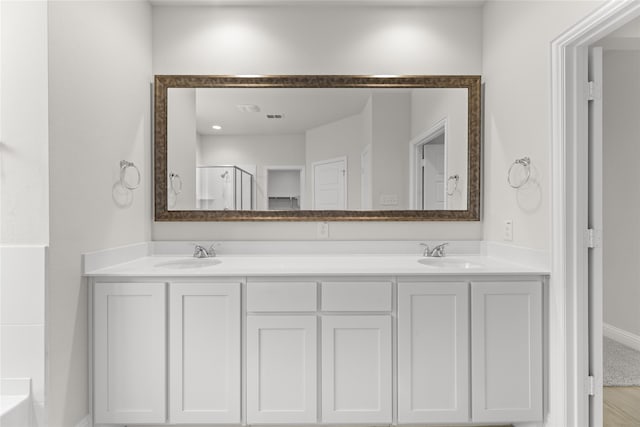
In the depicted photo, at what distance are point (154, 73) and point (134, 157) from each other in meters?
0.62

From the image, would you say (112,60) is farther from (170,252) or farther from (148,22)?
(170,252)

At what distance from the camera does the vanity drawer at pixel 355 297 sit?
1900 mm

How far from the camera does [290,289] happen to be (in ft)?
6.23

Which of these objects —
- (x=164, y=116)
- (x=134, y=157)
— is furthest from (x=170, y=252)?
(x=164, y=116)

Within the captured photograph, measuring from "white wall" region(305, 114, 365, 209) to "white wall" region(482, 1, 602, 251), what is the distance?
84 cm

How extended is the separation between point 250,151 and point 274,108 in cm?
33

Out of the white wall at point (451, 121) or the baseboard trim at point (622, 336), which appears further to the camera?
the baseboard trim at point (622, 336)

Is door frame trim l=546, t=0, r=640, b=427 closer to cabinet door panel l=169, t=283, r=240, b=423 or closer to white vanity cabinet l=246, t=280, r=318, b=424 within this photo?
white vanity cabinet l=246, t=280, r=318, b=424

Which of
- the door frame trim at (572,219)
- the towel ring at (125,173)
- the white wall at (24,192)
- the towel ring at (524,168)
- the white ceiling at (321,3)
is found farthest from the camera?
the white ceiling at (321,3)

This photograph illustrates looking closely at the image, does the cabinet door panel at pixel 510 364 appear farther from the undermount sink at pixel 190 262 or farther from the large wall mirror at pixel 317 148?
the undermount sink at pixel 190 262

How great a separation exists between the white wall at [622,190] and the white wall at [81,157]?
3.77 meters

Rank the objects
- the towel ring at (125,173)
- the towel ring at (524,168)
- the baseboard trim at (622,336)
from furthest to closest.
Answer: the baseboard trim at (622,336), the towel ring at (125,173), the towel ring at (524,168)

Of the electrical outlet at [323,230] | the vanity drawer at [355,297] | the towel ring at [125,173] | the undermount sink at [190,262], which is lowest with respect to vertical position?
the vanity drawer at [355,297]

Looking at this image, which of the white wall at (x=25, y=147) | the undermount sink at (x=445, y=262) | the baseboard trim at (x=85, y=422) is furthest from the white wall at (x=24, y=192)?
the undermount sink at (x=445, y=262)
